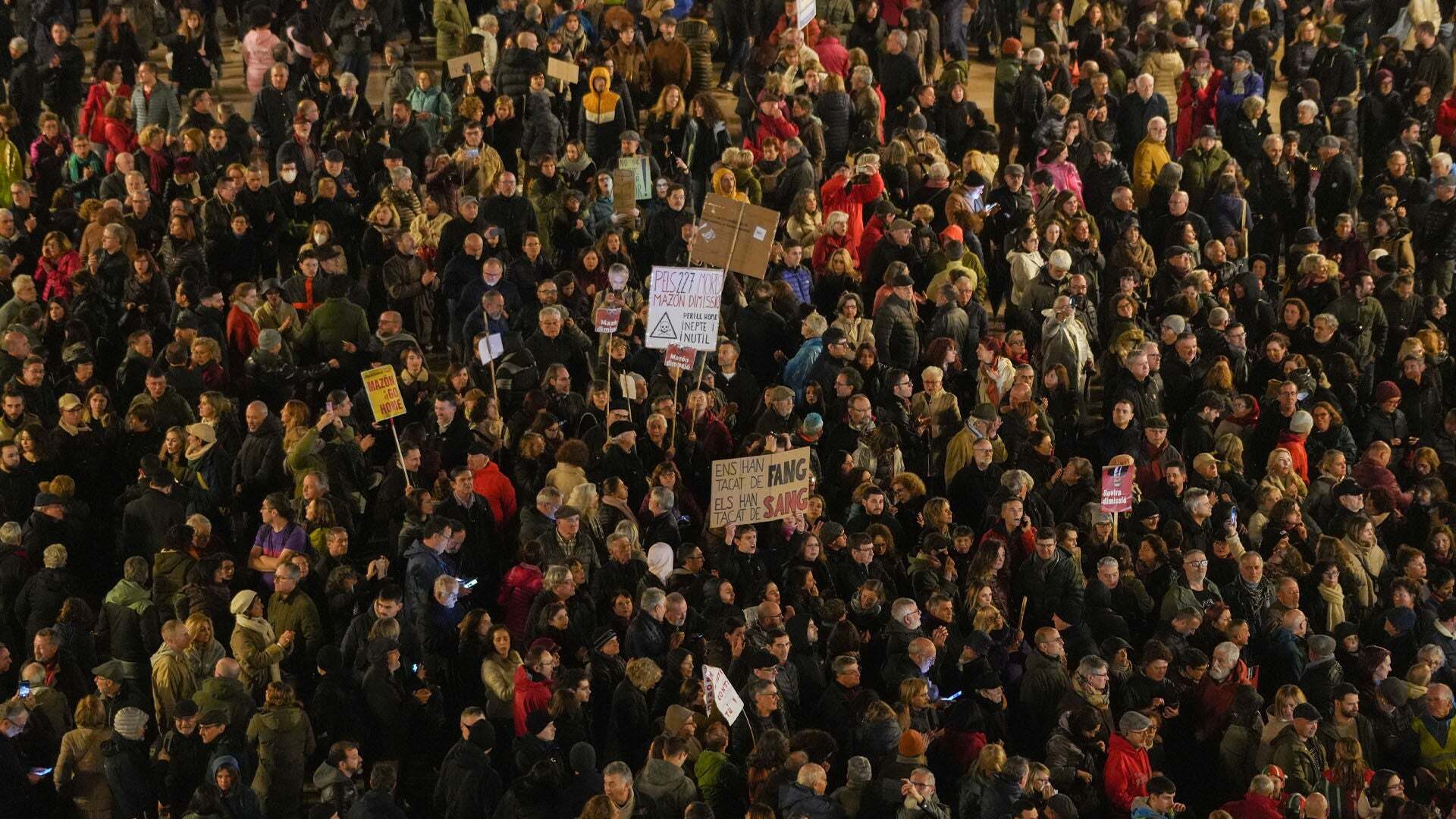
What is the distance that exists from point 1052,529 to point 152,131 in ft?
26.6

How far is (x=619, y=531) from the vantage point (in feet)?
47.8

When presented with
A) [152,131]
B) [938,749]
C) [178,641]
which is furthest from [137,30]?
[938,749]

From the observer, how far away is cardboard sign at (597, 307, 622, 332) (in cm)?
1669

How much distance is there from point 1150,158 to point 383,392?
25.7 ft

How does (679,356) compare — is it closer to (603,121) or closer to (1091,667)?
(1091,667)

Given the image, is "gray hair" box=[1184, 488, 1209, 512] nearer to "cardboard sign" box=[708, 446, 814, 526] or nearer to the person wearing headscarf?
"cardboard sign" box=[708, 446, 814, 526]

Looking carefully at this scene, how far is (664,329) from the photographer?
53.8 ft

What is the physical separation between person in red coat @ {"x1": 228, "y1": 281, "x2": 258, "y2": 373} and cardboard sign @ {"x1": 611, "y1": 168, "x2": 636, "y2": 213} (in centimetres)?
327

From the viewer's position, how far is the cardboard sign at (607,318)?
16.7 metres

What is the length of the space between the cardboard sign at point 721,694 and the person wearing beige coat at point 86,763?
10.8 feet

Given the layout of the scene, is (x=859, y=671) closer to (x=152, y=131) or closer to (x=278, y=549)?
(x=278, y=549)

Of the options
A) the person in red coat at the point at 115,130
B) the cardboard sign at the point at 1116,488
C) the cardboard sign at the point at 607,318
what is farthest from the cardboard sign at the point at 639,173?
the cardboard sign at the point at 1116,488

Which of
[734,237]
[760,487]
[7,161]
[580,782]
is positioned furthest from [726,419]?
[7,161]

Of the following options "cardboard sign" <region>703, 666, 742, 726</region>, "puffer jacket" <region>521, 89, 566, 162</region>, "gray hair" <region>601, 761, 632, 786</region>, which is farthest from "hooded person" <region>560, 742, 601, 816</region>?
"puffer jacket" <region>521, 89, 566, 162</region>
